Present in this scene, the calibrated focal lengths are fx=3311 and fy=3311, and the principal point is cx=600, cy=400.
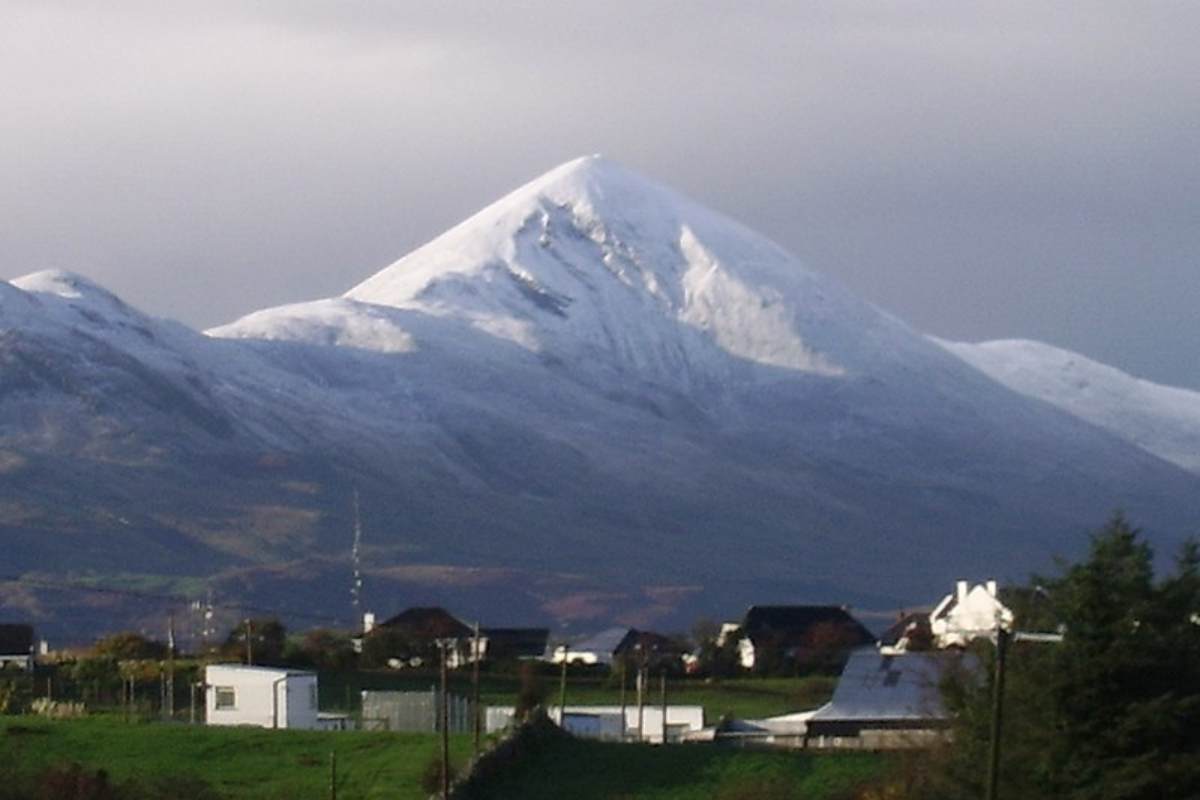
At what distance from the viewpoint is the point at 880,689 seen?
2744 inches

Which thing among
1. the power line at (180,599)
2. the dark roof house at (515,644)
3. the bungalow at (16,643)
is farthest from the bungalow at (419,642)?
the power line at (180,599)

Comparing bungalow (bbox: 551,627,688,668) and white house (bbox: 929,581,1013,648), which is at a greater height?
white house (bbox: 929,581,1013,648)

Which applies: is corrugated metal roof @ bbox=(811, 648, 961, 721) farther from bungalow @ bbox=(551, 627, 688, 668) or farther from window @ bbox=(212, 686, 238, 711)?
bungalow @ bbox=(551, 627, 688, 668)

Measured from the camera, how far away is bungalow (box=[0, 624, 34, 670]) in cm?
9256

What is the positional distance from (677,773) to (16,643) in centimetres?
4436

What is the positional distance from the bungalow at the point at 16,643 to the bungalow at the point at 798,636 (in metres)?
20.5

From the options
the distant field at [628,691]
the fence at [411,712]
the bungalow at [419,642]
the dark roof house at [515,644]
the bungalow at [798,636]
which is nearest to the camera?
the fence at [411,712]

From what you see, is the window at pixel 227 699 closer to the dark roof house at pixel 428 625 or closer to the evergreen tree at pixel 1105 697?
the dark roof house at pixel 428 625

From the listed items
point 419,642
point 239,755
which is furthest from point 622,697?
point 419,642

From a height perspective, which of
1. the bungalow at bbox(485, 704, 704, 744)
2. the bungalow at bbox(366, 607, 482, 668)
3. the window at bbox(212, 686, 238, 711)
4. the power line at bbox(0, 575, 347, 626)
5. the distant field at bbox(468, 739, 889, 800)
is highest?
the power line at bbox(0, 575, 347, 626)

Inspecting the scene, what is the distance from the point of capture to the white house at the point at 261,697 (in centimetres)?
6900

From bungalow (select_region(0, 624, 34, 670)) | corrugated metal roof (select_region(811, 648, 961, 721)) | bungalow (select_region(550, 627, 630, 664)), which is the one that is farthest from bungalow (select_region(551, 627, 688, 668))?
corrugated metal roof (select_region(811, 648, 961, 721))

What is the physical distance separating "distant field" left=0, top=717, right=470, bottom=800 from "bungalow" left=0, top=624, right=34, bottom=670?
2762 cm

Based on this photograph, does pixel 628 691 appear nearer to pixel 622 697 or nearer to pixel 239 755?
pixel 622 697
